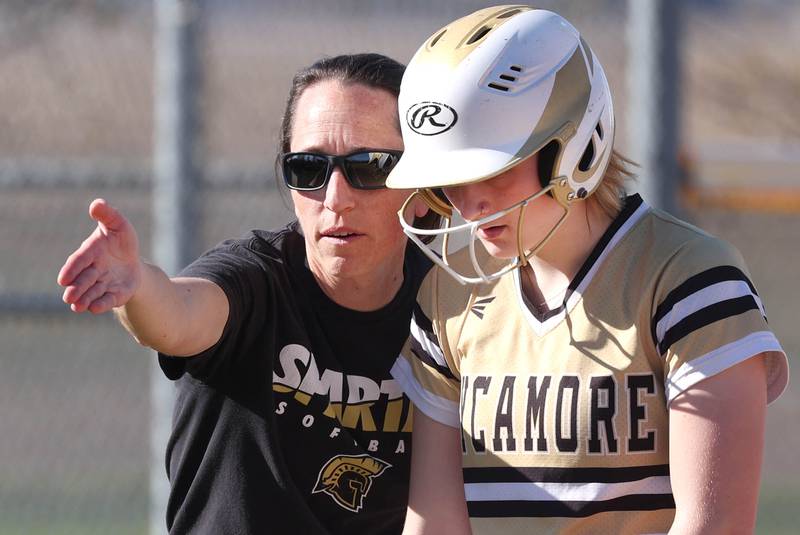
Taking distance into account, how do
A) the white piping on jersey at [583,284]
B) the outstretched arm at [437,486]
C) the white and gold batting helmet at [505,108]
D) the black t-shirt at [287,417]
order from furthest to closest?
1. the black t-shirt at [287,417]
2. the outstretched arm at [437,486]
3. the white piping on jersey at [583,284]
4. the white and gold batting helmet at [505,108]

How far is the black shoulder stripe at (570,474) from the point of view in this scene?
2434 mm

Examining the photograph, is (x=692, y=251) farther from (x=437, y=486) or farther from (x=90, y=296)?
(x=90, y=296)

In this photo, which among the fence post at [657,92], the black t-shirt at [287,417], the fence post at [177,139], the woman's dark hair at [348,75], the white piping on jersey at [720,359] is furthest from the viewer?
the fence post at [177,139]

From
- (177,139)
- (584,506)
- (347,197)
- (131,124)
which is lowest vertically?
(584,506)

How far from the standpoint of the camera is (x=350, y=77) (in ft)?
10.8

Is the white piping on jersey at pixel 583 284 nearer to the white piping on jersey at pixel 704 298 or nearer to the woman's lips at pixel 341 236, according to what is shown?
the white piping on jersey at pixel 704 298

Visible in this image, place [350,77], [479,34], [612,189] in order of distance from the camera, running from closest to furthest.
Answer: [479,34] → [612,189] → [350,77]

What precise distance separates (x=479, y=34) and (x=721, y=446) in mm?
904

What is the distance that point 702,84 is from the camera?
559 cm

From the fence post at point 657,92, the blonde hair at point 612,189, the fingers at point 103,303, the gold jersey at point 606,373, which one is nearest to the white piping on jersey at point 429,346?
the gold jersey at point 606,373

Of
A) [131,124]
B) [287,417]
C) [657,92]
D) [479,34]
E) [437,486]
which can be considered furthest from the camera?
[131,124]

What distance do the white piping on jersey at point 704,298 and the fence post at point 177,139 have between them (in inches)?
99.8

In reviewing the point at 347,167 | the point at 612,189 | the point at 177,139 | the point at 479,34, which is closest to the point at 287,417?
the point at 347,167

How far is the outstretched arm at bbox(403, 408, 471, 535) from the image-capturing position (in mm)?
2727
